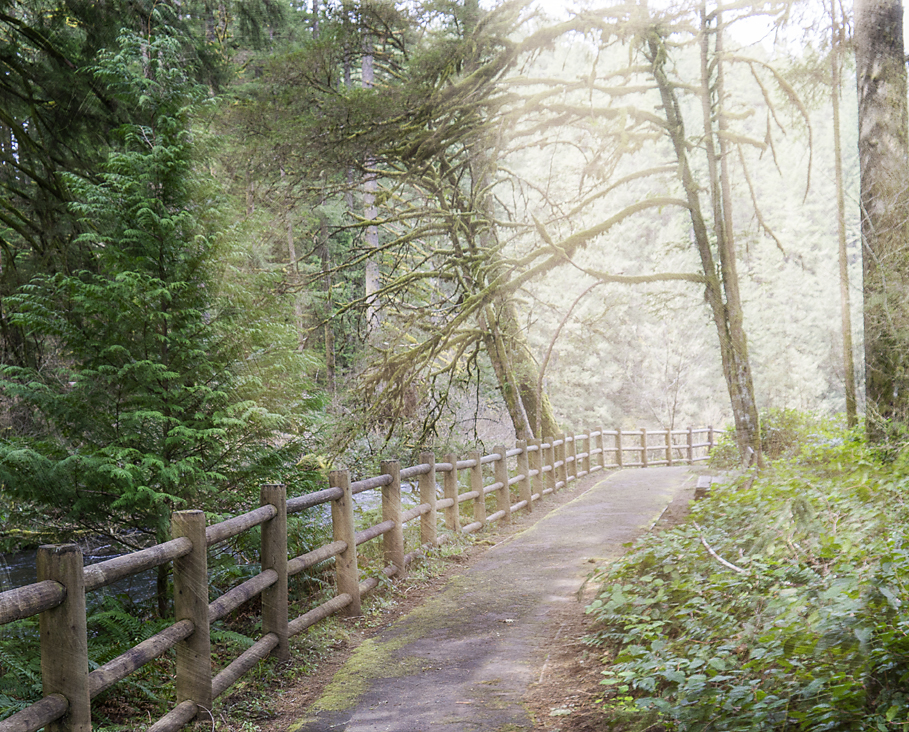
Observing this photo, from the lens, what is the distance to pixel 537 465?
14.1 metres

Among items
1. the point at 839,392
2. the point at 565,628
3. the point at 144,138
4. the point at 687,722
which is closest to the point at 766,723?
the point at 687,722

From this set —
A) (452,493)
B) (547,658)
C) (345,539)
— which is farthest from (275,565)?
(452,493)

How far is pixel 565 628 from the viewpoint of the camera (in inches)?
227

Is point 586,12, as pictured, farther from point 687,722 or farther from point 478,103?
point 687,722

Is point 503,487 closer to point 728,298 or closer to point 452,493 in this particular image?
point 452,493

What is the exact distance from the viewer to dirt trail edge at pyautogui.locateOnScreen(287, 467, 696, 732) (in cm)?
419

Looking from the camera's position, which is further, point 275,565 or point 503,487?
point 503,487

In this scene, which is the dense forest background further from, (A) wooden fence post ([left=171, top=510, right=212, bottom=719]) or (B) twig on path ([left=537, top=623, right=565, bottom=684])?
(B) twig on path ([left=537, top=623, right=565, bottom=684])

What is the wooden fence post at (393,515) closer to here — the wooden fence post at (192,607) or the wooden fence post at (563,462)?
the wooden fence post at (192,607)

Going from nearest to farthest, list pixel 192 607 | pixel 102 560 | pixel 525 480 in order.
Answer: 1. pixel 192 607
2. pixel 102 560
3. pixel 525 480

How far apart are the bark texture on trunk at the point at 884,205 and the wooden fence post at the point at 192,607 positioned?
23.1ft

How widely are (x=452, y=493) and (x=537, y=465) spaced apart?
4.89m

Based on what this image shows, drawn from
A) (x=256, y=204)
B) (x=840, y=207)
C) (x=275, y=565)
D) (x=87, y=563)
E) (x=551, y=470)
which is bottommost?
(x=87, y=563)

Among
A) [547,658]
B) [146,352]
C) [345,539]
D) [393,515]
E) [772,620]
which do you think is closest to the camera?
[772,620]
